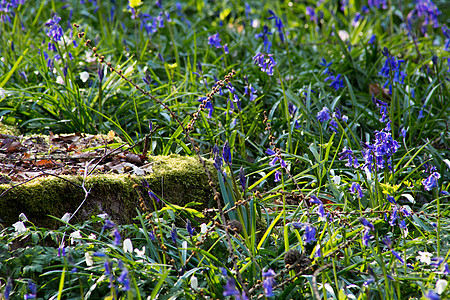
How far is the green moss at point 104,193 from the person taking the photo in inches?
88.3

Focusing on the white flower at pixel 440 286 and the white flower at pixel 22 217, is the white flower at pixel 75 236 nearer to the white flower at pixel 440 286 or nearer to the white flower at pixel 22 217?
the white flower at pixel 22 217

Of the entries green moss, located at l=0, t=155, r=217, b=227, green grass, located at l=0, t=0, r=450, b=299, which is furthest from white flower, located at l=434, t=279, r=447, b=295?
green moss, located at l=0, t=155, r=217, b=227

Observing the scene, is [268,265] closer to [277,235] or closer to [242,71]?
[277,235]

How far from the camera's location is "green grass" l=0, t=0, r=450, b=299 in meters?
1.97

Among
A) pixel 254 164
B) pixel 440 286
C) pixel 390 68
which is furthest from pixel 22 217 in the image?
pixel 390 68

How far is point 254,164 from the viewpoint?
3.30 m

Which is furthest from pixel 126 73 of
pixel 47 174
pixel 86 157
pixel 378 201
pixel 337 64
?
pixel 378 201

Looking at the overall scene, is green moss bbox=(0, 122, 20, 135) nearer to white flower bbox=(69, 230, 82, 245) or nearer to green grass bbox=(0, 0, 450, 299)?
green grass bbox=(0, 0, 450, 299)

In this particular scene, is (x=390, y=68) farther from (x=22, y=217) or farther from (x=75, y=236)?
(x=22, y=217)

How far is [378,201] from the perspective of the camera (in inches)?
104

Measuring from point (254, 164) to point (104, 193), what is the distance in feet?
4.22

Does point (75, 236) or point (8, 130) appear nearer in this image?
point (75, 236)

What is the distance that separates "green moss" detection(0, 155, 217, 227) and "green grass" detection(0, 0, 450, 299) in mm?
95

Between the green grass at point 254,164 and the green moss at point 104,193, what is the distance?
9cm
